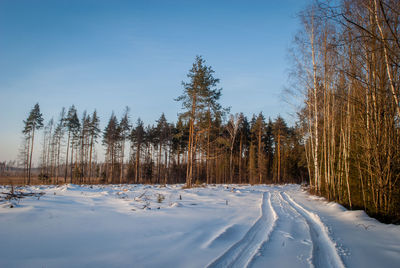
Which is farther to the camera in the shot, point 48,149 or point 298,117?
point 48,149

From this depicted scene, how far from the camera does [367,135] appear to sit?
5.57 meters

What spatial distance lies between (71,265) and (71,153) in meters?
36.7

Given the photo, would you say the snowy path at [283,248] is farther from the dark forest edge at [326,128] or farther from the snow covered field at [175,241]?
the dark forest edge at [326,128]

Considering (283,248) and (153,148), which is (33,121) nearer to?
(153,148)

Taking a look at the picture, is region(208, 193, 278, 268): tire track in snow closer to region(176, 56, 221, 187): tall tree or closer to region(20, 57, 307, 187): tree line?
region(176, 56, 221, 187): tall tree

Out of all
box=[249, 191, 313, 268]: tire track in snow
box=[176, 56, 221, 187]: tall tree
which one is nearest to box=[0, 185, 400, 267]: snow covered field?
box=[249, 191, 313, 268]: tire track in snow

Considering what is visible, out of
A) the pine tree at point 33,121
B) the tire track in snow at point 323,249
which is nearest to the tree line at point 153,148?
the pine tree at point 33,121

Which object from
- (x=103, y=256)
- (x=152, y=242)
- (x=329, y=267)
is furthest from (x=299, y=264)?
(x=103, y=256)

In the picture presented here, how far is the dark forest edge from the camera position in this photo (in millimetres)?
5031

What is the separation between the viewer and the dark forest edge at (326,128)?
503 centimetres

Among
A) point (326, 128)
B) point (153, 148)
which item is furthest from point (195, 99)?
point (153, 148)

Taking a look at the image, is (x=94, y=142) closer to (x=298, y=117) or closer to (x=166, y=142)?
(x=166, y=142)

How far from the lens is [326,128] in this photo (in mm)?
11695

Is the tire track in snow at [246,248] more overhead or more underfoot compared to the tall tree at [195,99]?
more underfoot
